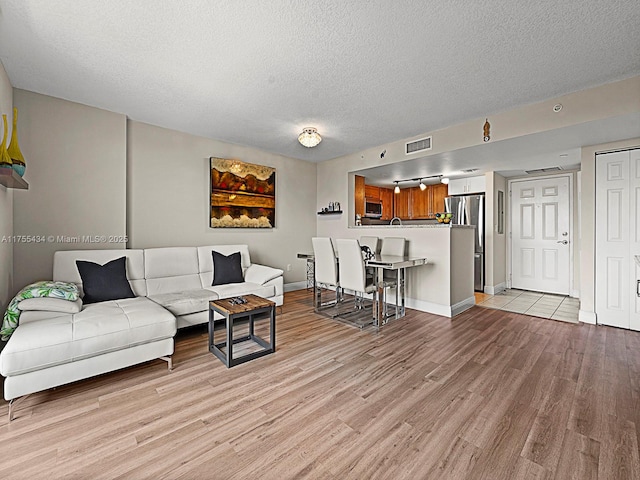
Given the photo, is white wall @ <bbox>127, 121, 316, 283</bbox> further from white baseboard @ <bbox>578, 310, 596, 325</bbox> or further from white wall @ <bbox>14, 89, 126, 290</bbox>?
white baseboard @ <bbox>578, 310, 596, 325</bbox>

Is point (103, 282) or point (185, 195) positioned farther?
point (185, 195)

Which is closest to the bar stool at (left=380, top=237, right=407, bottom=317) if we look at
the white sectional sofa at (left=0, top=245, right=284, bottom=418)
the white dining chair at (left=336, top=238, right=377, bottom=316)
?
the white dining chair at (left=336, top=238, right=377, bottom=316)

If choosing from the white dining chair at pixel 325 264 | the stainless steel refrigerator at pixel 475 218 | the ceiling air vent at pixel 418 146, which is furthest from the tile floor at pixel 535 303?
the ceiling air vent at pixel 418 146

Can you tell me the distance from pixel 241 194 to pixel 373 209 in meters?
3.29

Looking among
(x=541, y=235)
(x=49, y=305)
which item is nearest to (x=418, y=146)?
(x=541, y=235)

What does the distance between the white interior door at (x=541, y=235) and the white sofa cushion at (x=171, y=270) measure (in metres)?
5.79

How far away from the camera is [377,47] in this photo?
233 cm

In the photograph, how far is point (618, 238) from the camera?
3521 millimetres

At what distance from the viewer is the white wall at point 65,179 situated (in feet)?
10.1

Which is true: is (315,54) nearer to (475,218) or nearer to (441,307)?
(441,307)

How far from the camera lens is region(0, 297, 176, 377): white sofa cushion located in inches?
74.1

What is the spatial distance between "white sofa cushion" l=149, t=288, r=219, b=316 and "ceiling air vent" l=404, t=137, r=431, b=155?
3.35 m

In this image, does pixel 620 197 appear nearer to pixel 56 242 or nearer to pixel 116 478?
pixel 116 478

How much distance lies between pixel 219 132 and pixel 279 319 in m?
2.71
